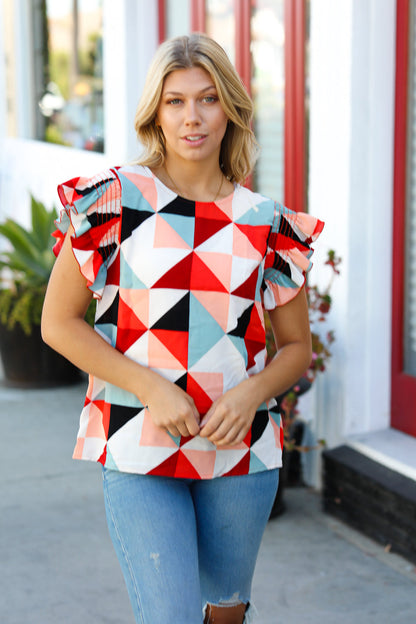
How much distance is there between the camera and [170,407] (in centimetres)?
181

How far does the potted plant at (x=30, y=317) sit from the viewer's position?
20.1 feet

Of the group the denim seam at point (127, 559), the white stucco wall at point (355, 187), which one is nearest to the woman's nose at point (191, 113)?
the denim seam at point (127, 559)

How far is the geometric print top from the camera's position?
1.86 m

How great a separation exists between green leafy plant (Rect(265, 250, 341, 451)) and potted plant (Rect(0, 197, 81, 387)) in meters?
2.60

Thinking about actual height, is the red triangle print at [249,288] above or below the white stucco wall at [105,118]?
below

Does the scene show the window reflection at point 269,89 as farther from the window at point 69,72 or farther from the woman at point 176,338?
the woman at point 176,338

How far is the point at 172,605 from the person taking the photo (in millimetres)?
1782

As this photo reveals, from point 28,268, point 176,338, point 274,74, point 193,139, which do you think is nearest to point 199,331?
point 176,338

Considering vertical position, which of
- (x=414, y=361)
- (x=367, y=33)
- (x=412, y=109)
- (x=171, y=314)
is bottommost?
(x=414, y=361)

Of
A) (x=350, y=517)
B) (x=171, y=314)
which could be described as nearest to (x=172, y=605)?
(x=171, y=314)

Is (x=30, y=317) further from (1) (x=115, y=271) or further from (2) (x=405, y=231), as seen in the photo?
(1) (x=115, y=271)

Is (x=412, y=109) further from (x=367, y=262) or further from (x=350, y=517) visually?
(x=350, y=517)

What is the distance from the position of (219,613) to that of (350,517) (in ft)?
6.17

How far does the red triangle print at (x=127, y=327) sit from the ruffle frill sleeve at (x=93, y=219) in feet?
0.26
